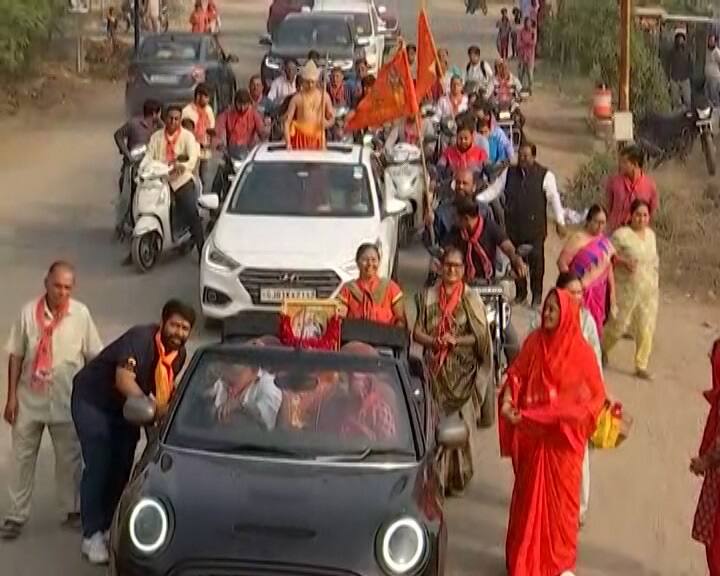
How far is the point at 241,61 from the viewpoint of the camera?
38156 millimetres

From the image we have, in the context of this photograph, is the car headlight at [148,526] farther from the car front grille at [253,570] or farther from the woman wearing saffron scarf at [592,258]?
the woman wearing saffron scarf at [592,258]

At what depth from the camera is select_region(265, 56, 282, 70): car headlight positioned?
28500 mm

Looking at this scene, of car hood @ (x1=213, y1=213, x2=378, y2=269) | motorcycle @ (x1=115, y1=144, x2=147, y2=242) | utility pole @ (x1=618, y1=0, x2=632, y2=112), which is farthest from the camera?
utility pole @ (x1=618, y1=0, x2=632, y2=112)

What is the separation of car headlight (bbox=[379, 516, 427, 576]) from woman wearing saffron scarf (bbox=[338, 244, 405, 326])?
9.34ft

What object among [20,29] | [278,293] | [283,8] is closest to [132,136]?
[278,293]

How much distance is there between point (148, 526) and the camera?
23.7ft

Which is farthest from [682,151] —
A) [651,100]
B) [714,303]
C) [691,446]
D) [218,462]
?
[218,462]

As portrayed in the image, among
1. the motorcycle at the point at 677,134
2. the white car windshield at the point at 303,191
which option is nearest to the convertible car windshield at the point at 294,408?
the white car windshield at the point at 303,191

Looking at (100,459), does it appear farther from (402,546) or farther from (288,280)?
(288,280)

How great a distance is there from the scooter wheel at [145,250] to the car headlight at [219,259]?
263 centimetres

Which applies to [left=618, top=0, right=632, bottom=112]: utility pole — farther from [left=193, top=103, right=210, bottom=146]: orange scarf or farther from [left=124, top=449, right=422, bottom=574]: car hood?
[left=124, top=449, right=422, bottom=574]: car hood

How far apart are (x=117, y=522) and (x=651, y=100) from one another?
20.6 metres

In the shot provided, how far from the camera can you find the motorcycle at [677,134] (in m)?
22.9

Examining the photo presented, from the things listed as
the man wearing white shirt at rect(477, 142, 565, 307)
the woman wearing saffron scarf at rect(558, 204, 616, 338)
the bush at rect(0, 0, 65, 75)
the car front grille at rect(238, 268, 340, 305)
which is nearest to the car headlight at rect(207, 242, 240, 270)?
the car front grille at rect(238, 268, 340, 305)
